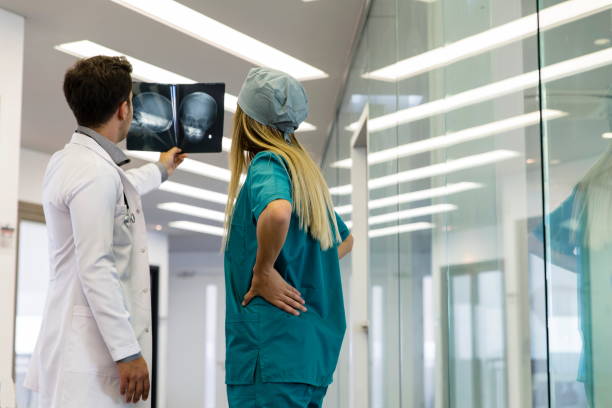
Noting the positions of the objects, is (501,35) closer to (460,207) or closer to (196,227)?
(460,207)

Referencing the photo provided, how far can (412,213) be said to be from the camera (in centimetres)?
268

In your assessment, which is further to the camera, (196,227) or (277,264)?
(196,227)

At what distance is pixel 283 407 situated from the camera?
1.55m

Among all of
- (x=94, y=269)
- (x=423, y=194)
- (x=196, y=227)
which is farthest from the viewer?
(x=196, y=227)

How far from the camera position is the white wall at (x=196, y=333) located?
1478 cm

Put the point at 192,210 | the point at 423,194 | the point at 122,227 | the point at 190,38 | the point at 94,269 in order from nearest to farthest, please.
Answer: the point at 94,269, the point at 122,227, the point at 423,194, the point at 190,38, the point at 192,210

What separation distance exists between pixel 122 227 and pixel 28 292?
250 inches

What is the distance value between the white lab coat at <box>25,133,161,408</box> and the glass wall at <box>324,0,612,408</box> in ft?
2.43

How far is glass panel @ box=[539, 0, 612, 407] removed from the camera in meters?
1.21

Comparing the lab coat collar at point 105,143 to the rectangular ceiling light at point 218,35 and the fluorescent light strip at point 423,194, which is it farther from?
the rectangular ceiling light at point 218,35

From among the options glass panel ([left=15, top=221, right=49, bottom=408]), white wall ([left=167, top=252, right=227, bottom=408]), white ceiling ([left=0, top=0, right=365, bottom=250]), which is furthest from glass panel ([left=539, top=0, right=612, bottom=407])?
white wall ([left=167, top=252, right=227, bottom=408])

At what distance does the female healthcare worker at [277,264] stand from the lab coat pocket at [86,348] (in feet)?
0.91

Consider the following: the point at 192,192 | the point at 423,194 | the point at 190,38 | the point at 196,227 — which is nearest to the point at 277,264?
the point at 423,194

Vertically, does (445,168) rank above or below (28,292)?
above
